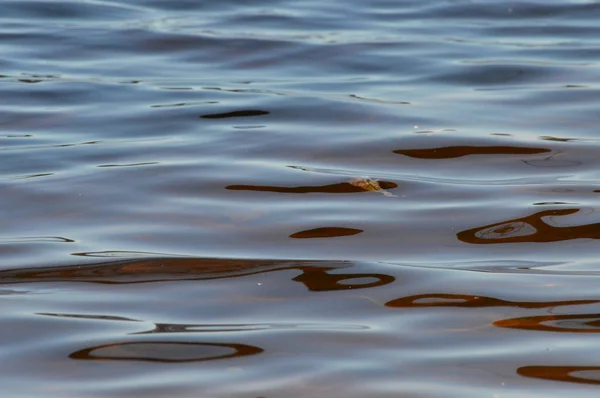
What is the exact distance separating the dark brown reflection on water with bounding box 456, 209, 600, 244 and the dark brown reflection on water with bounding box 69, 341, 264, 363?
2.76ft

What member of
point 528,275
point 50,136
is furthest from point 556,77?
point 528,275

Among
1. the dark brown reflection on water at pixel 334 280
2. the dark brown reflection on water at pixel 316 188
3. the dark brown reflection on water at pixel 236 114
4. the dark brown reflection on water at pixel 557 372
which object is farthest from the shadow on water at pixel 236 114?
the dark brown reflection on water at pixel 557 372

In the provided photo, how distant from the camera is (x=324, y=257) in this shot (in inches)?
103

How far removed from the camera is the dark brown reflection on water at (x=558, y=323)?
2.18 m

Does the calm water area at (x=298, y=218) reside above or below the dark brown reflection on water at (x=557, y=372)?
above

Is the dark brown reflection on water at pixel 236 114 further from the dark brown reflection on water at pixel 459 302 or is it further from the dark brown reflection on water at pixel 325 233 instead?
the dark brown reflection on water at pixel 459 302

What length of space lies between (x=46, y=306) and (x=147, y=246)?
0.41 metres

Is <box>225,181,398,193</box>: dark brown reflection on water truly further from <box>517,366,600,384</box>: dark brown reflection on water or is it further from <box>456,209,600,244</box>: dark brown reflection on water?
<box>517,366,600,384</box>: dark brown reflection on water

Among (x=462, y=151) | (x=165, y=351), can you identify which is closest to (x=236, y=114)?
(x=462, y=151)

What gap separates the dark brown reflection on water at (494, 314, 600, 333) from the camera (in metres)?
2.18

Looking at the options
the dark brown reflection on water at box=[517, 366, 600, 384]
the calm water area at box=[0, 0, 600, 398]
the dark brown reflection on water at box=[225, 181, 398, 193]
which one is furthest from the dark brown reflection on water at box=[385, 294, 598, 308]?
the dark brown reflection on water at box=[225, 181, 398, 193]

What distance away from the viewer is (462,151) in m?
3.55

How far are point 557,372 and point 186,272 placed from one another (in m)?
0.90

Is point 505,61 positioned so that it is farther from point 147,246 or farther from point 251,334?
point 251,334
